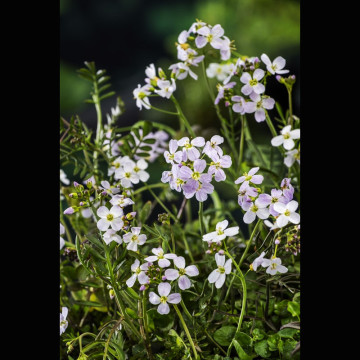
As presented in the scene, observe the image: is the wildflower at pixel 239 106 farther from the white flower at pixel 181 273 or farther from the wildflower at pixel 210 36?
the white flower at pixel 181 273

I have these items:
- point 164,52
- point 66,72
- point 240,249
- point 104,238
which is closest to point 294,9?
point 164,52

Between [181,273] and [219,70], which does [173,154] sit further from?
[219,70]

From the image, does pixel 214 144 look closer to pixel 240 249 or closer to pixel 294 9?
pixel 240 249

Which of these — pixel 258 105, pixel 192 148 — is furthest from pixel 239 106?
pixel 192 148

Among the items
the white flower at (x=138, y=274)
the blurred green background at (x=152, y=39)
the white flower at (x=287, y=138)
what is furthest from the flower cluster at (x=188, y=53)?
the blurred green background at (x=152, y=39)

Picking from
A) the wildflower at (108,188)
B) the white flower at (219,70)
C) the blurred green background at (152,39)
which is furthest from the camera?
the blurred green background at (152,39)

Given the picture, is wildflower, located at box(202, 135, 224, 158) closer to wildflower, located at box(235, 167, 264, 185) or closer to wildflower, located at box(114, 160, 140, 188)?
wildflower, located at box(235, 167, 264, 185)
